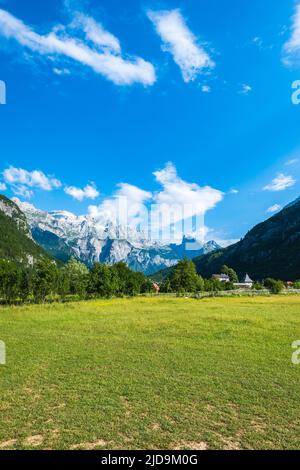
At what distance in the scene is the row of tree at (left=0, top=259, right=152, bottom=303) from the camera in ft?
285

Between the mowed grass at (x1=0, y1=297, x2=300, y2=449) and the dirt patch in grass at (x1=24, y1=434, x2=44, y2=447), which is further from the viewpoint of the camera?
the mowed grass at (x1=0, y1=297, x2=300, y2=449)

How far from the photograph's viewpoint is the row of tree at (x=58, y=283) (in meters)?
86.9

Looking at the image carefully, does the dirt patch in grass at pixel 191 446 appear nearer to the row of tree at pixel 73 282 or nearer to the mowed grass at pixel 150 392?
the mowed grass at pixel 150 392

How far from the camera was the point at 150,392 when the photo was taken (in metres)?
15.1

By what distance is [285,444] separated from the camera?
10312 millimetres

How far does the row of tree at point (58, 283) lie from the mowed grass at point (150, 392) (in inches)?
2498

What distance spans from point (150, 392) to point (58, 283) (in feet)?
284

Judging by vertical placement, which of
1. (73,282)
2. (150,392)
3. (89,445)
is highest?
(73,282)

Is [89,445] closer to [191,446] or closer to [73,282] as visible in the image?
[191,446]

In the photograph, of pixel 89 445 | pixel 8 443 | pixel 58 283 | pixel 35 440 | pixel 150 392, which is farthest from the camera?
pixel 58 283

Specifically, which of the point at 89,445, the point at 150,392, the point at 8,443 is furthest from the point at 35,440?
the point at 150,392

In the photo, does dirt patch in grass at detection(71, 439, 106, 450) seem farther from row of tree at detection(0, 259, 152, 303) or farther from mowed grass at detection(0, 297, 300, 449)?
row of tree at detection(0, 259, 152, 303)

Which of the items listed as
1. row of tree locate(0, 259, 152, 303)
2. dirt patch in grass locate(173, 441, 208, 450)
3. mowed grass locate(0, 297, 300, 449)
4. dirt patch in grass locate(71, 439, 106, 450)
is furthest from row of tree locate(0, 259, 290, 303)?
dirt patch in grass locate(173, 441, 208, 450)

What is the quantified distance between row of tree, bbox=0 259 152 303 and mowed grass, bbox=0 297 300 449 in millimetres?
63455
